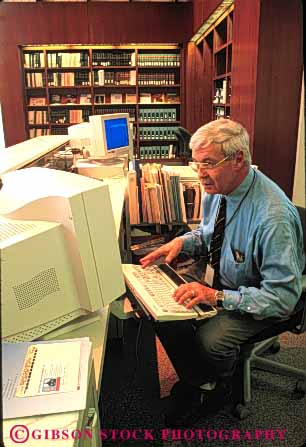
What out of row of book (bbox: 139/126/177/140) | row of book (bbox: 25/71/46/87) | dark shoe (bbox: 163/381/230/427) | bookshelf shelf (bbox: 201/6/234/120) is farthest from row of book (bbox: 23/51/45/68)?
dark shoe (bbox: 163/381/230/427)

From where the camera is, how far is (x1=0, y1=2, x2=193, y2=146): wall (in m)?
5.50

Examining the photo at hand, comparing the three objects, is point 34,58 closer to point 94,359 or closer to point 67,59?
point 67,59

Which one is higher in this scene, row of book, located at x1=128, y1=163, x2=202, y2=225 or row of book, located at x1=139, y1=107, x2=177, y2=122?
row of book, located at x1=139, y1=107, x2=177, y2=122

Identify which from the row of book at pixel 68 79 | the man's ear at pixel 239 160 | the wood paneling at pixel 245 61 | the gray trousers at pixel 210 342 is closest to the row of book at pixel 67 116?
the row of book at pixel 68 79

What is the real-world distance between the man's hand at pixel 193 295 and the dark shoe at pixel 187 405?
456mm

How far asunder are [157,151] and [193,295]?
518 centimetres

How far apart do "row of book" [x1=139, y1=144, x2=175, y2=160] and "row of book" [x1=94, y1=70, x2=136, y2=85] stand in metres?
1.03

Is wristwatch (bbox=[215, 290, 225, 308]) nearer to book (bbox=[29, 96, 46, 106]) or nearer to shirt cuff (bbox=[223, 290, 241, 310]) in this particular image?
shirt cuff (bbox=[223, 290, 241, 310])

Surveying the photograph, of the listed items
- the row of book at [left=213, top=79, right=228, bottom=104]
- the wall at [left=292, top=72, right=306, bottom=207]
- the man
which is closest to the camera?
the wall at [left=292, top=72, right=306, bottom=207]

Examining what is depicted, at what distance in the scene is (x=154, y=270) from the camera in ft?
5.02

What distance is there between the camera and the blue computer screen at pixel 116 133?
2.99 m

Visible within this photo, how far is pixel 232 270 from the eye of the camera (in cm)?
148

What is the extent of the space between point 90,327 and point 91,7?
5.59 meters

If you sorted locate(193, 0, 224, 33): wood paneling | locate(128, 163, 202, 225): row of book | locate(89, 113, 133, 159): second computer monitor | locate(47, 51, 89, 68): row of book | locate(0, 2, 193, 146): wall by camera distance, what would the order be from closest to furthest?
locate(128, 163, 202, 225): row of book, locate(89, 113, 133, 159): second computer monitor, locate(193, 0, 224, 33): wood paneling, locate(0, 2, 193, 146): wall, locate(47, 51, 89, 68): row of book
